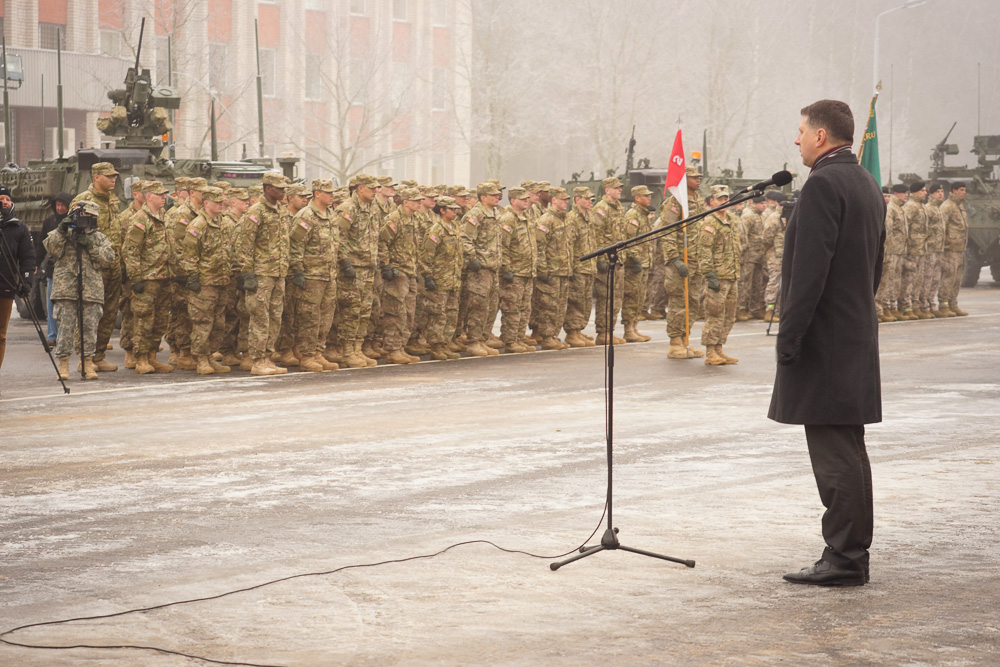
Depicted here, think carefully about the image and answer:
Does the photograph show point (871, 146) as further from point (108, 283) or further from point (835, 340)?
point (835, 340)

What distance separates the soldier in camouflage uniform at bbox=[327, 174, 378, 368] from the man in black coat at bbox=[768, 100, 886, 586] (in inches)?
390

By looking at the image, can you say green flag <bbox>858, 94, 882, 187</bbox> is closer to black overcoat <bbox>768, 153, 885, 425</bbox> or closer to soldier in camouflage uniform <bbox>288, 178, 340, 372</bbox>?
soldier in camouflage uniform <bbox>288, 178, 340, 372</bbox>

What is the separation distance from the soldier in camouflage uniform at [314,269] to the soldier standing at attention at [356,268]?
28cm

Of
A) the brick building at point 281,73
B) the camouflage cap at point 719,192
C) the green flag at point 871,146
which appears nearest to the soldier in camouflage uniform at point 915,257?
the green flag at point 871,146

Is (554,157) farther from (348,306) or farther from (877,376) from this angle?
(877,376)

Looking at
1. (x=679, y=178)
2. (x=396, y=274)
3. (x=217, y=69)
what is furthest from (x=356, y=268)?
(x=217, y=69)

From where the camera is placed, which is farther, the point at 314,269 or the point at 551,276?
the point at 551,276

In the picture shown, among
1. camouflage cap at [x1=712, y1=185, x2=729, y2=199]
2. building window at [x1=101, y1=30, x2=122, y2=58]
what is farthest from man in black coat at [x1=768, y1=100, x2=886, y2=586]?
building window at [x1=101, y1=30, x2=122, y2=58]

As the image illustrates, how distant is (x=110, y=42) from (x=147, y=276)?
105ft

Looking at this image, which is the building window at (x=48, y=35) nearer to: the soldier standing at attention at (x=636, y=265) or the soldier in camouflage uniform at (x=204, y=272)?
the soldier standing at attention at (x=636, y=265)

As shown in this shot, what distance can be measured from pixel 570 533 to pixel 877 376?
1.82m

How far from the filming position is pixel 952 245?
78.5 ft

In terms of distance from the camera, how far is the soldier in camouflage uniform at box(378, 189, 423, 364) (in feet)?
53.2

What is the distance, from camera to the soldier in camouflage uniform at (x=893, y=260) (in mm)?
23000
